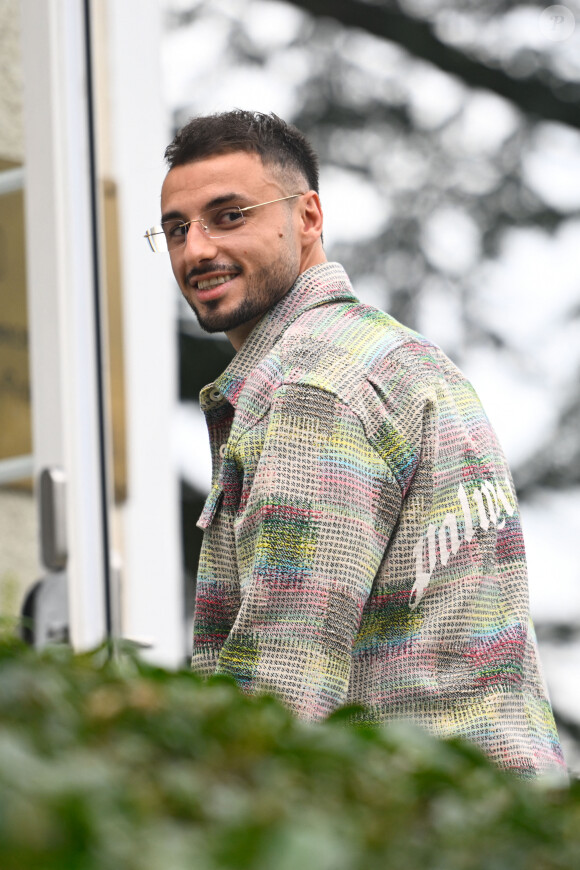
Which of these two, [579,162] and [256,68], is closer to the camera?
[256,68]

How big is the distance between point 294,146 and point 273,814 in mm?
1368

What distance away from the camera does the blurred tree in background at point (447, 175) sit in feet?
12.2

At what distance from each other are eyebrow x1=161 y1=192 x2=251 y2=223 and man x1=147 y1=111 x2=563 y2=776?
195 mm

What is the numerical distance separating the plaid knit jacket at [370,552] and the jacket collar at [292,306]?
0.09 metres

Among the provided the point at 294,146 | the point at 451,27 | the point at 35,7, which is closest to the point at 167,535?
the point at 35,7

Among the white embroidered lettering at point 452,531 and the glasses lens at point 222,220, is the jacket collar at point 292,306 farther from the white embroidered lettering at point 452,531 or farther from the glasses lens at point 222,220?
the white embroidered lettering at point 452,531

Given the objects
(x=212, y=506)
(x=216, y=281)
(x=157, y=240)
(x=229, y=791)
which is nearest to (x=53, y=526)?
(x=157, y=240)

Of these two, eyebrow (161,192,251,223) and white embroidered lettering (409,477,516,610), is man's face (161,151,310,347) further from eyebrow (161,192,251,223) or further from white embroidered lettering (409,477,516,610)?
white embroidered lettering (409,477,516,610)

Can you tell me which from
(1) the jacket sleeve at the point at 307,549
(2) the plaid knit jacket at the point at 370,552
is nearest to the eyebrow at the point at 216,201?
(2) the plaid knit jacket at the point at 370,552

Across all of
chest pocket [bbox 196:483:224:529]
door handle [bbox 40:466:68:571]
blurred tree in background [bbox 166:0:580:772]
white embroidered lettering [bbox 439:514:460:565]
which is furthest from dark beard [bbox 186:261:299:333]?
blurred tree in background [bbox 166:0:580:772]

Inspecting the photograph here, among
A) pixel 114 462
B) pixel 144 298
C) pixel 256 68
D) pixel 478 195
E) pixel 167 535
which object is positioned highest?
pixel 256 68

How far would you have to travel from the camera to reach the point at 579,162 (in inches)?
158

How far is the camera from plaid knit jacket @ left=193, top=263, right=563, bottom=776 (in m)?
1.14

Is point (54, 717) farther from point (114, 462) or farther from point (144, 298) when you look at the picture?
point (144, 298)
